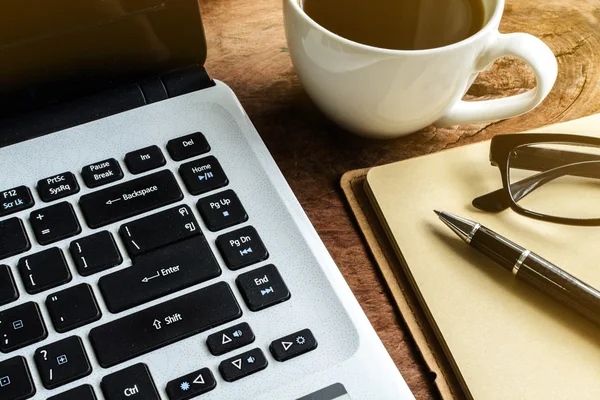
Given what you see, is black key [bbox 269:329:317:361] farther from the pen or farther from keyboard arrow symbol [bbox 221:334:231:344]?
the pen

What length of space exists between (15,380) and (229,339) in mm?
99

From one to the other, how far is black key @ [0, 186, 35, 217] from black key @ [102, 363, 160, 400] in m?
0.11

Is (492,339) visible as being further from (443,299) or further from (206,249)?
(206,249)

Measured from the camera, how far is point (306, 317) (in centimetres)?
35

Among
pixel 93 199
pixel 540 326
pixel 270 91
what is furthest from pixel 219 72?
pixel 540 326

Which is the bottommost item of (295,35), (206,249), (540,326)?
(540,326)

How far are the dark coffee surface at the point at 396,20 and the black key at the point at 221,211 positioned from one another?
14 centimetres

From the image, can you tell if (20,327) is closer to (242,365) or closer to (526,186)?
(242,365)

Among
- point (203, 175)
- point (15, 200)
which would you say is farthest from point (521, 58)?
point (15, 200)

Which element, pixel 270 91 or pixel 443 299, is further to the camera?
pixel 270 91

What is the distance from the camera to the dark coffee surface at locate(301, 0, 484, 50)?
0.46 m

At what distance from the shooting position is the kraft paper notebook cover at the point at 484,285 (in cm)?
37

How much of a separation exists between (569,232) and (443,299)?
Answer: 0.10 metres

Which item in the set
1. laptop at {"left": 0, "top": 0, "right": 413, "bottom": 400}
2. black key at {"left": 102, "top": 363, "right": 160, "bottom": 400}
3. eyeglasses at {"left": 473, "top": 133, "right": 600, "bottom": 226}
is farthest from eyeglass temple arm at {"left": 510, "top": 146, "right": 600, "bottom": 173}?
black key at {"left": 102, "top": 363, "right": 160, "bottom": 400}
